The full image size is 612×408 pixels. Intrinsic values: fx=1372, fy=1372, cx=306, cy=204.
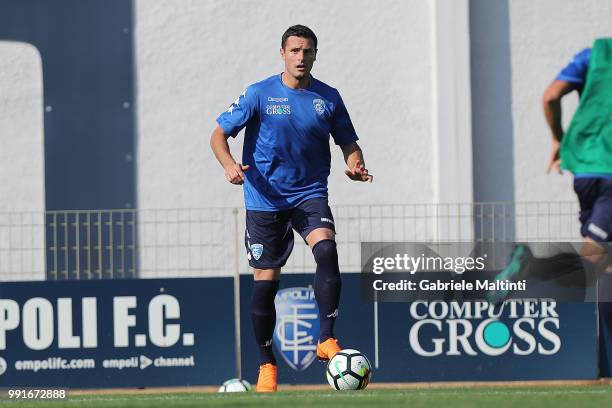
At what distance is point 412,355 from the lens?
1278cm

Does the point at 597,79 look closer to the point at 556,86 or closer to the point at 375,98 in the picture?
the point at 556,86

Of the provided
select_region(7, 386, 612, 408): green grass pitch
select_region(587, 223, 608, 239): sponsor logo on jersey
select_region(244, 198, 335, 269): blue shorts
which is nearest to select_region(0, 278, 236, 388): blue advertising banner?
select_region(244, 198, 335, 269): blue shorts

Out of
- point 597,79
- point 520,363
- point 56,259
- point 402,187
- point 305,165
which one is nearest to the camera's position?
point 597,79

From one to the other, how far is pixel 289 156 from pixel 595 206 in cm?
207

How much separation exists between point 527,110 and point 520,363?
4219 millimetres

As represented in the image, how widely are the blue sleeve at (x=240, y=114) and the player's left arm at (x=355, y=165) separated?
0.61 metres

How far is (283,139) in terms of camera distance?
802 cm

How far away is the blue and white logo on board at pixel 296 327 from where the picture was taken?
12742 mm

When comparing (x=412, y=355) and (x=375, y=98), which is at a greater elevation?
(x=375, y=98)

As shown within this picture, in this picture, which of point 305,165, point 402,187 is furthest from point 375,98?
point 305,165

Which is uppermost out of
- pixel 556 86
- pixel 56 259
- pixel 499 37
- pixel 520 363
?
pixel 499 37

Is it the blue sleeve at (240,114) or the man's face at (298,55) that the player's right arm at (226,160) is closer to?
the blue sleeve at (240,114)

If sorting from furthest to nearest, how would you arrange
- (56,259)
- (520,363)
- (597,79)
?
(56,259) < (520,363) < (597,79)

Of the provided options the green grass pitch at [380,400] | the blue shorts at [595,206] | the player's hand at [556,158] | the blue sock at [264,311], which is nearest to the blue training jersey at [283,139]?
the blue sock at [264,311]
